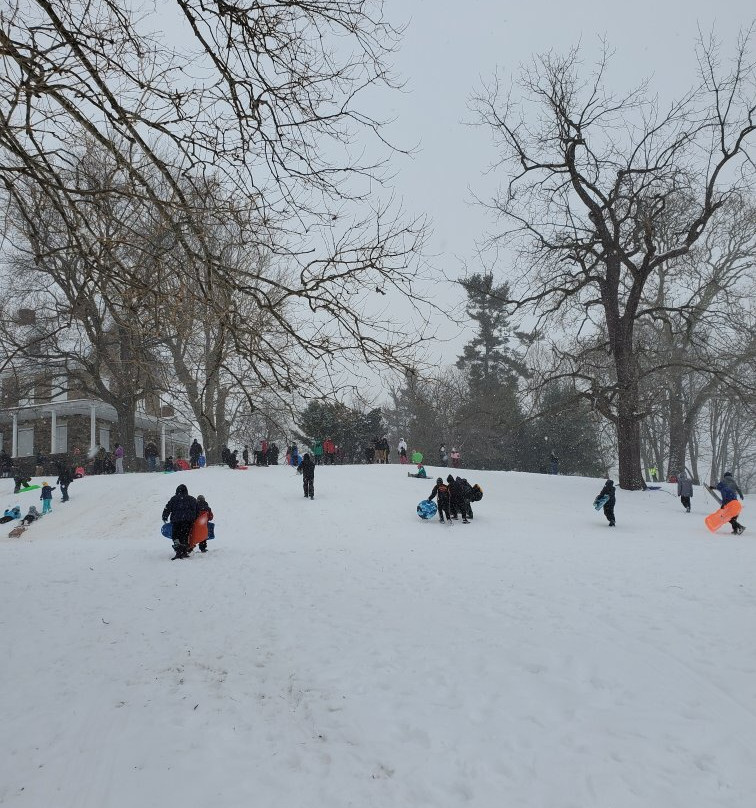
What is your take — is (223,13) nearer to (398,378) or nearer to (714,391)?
(398,378)

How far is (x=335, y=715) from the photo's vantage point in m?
4.85

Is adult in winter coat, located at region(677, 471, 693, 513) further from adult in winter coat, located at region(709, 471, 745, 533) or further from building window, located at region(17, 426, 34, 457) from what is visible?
building window, located at region(17, 426, 34, 457)

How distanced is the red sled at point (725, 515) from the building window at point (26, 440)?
35219 millimetres

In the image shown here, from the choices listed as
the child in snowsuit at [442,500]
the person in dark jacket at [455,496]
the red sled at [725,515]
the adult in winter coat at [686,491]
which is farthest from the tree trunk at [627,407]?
the child in snowsuit at [442,500]

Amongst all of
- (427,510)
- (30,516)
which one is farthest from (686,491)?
(30,516)

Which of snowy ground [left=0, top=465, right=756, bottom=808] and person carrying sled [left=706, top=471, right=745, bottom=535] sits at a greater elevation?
person carrying sled [left=706, top=471, right=745, bottom=535]

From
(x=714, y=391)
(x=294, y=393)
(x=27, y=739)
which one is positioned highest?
(x=714, y=391)

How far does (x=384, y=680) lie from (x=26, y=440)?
3653 cm

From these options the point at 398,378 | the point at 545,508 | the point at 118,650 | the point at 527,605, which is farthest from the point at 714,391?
the point at 118,650

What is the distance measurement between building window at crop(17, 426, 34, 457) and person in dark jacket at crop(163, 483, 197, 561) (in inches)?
1119

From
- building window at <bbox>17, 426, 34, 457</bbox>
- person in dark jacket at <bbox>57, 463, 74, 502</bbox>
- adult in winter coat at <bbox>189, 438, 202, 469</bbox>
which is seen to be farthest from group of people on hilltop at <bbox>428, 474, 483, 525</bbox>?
building window at <bbox>17, 426, 34, 457</bbox>

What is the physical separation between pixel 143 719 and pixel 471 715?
264 cm

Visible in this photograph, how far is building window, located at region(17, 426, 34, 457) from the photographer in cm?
3531

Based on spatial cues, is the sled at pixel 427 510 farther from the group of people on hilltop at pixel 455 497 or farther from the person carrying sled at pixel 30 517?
the person carrying sled at pixel 30 517
